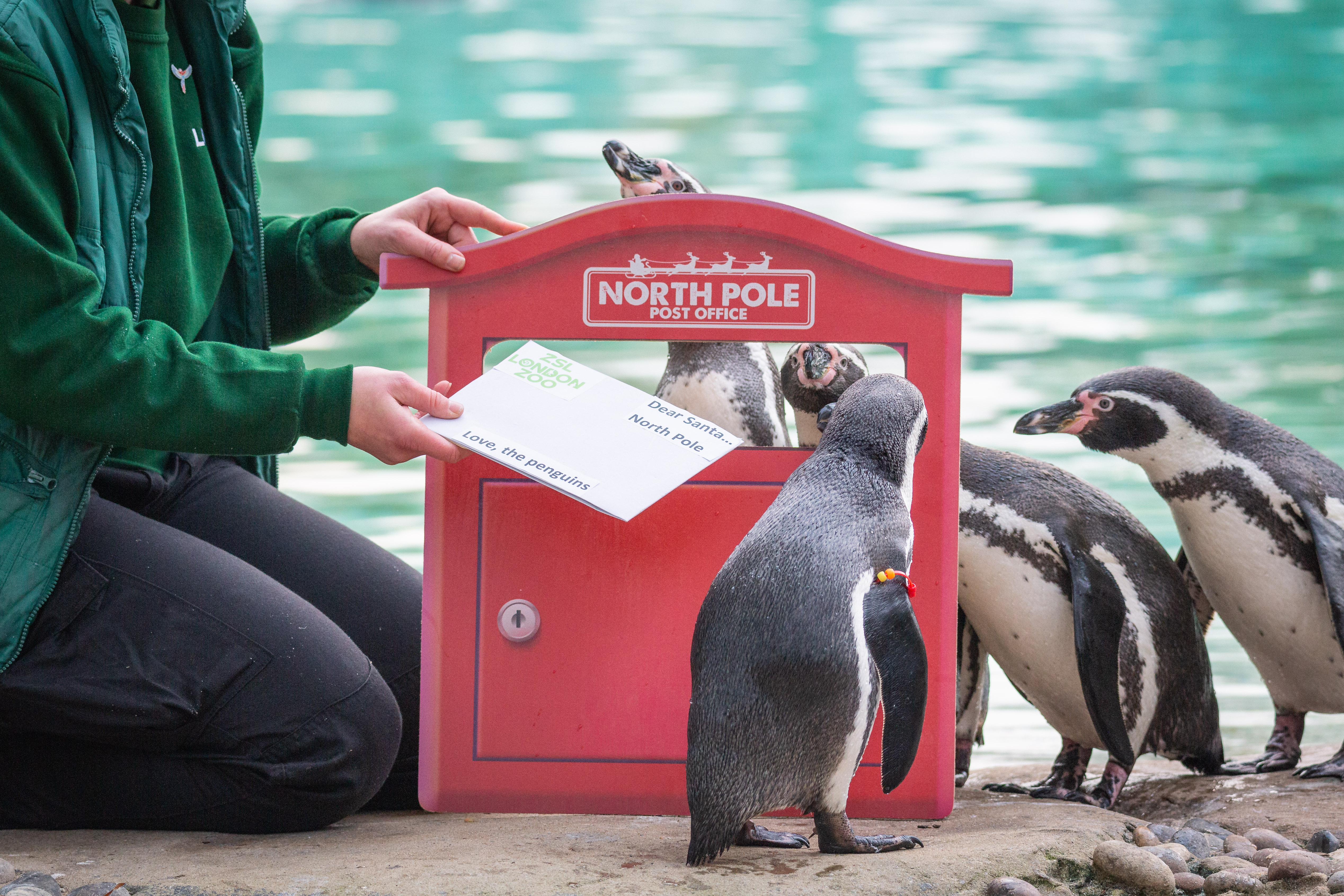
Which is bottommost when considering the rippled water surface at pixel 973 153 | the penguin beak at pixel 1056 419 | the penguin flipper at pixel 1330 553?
the penguin flipper at pixel 1330 553

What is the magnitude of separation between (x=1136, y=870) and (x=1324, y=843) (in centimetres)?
30

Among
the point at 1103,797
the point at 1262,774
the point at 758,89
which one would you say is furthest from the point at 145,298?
the point at 758,89

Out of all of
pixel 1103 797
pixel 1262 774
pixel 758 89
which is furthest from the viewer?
pixel 758 89

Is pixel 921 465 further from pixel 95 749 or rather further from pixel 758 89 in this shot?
pixel 758 89

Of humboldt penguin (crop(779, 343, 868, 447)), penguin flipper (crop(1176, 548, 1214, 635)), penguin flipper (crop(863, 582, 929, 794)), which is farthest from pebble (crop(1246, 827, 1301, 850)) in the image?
humboldt penguin (crop(779, 343, 868, 447))

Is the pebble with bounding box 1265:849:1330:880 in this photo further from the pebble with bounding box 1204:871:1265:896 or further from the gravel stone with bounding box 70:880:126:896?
the gravel stone with bounding box 70:880:126:896

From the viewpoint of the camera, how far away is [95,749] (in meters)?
1.60

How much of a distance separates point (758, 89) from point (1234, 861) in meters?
11.1

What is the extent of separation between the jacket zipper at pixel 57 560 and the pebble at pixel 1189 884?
3.63 ft

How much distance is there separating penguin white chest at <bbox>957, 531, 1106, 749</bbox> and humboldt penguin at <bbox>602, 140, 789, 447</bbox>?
0.29 m

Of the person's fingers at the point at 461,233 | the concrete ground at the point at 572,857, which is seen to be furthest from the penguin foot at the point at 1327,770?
the person's fingers at the point at 461,233

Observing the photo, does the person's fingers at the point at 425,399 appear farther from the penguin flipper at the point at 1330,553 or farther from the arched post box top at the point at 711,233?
the penguin flipper at the point at 1330,553

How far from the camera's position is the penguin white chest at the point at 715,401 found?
74.0 inches

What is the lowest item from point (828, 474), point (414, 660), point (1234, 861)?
point (1234, 861)
